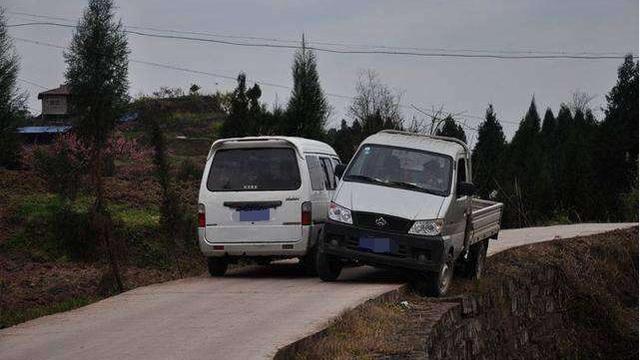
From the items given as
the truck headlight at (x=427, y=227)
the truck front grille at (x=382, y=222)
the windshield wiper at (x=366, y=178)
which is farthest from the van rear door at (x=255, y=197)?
the truck headlight at (x=427, y=227)

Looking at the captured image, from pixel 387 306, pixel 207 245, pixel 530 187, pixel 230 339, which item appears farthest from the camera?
pixel 530 187

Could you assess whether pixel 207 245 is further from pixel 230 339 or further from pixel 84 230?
pixel 84 230

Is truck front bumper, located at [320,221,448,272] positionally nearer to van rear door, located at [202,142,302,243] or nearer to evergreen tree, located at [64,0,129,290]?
van rear door, located at [202,142,302,243]

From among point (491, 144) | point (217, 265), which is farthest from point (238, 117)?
point (491, 144)

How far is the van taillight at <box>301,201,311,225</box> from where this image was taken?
14.3m

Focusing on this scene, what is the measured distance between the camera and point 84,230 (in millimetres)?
25656

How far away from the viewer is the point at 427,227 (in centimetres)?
1280

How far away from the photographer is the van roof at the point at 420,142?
14.0 meters

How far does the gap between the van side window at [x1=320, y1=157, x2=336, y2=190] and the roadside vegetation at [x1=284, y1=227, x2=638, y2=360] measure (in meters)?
2.61

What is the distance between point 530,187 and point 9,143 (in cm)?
2791

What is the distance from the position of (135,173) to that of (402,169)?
28590 mm

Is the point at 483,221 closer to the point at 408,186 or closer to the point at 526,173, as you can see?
the point at 408,186

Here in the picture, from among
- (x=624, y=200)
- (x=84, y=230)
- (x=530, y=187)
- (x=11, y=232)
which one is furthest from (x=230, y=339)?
(x=530, y=187)

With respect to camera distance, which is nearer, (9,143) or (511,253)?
(511,253)
